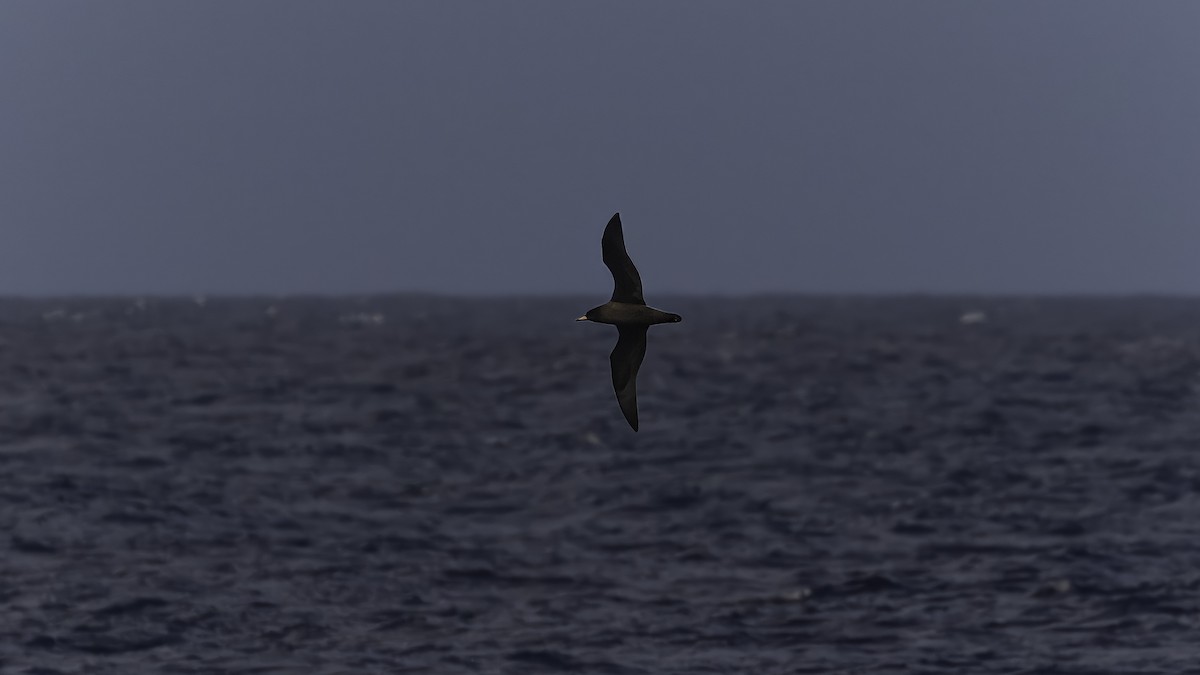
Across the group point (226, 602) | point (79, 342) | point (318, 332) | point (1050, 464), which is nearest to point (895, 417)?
point (1050, 464)

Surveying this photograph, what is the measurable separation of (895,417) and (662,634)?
78.1 ft

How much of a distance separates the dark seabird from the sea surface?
9.09 metres

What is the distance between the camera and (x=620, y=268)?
11430mm

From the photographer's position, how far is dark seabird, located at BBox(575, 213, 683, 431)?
11031mm

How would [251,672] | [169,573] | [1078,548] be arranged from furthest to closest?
[1078,548], [169,573], [251,672]

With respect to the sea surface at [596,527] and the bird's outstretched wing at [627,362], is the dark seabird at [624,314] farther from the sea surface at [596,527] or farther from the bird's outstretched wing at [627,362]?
the sea surface at [596,527]

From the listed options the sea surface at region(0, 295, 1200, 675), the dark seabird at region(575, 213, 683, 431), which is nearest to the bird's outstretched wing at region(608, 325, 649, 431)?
the dark seabird at region(575, 213, 683, 431)

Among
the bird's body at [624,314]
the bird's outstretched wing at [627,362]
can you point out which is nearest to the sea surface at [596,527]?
the bird's outstretched wing at [627,362]

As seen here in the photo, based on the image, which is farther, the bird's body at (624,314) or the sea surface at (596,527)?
the sea surface at (596,527)

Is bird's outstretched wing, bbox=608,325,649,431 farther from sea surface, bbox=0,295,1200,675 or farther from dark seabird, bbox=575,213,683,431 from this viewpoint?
sea surface, bbox=0,295,1200,675

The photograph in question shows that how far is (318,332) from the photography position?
97250 millimetres

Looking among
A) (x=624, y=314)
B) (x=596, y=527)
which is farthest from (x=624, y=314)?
(x=596, y=527)

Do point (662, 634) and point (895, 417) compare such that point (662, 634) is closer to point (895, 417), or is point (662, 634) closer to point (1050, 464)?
point (1050, 464)

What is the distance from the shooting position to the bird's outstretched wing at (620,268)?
37.1ft
